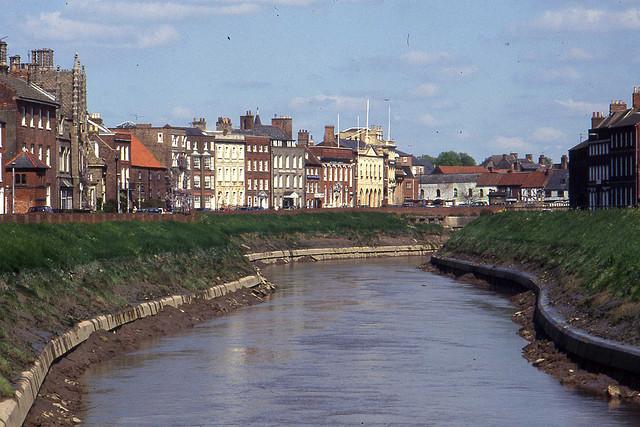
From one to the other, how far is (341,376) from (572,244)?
39851 millimetres

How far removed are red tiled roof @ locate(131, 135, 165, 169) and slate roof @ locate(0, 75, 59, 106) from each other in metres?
42.0

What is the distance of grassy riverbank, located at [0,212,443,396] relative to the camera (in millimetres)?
49406

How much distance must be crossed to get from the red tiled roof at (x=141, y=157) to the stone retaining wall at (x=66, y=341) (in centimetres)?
9199

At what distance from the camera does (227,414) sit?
1640 inches

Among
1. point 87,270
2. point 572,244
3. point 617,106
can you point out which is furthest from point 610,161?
point 87,270

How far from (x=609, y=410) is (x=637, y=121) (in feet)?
373

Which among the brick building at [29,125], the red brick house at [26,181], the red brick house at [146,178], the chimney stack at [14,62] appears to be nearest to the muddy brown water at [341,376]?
the red brick house at [26,181]

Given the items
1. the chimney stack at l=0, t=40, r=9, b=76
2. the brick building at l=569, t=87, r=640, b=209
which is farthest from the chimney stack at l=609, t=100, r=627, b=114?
the chimney stack at l=0, t=40, r=9, b=76

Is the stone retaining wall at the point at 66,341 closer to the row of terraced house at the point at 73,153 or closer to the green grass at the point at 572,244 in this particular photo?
the green grass at the point at 572,244

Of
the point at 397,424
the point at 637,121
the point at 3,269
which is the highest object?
the point at 637,121

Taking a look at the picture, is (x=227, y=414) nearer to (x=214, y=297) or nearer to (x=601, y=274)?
(x=601, y=274)

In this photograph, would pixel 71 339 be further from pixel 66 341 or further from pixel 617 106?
pixel 617 106

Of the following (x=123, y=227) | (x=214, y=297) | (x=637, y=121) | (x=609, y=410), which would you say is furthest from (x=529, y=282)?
(x=637, y=121)

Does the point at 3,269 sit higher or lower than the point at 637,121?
lower
